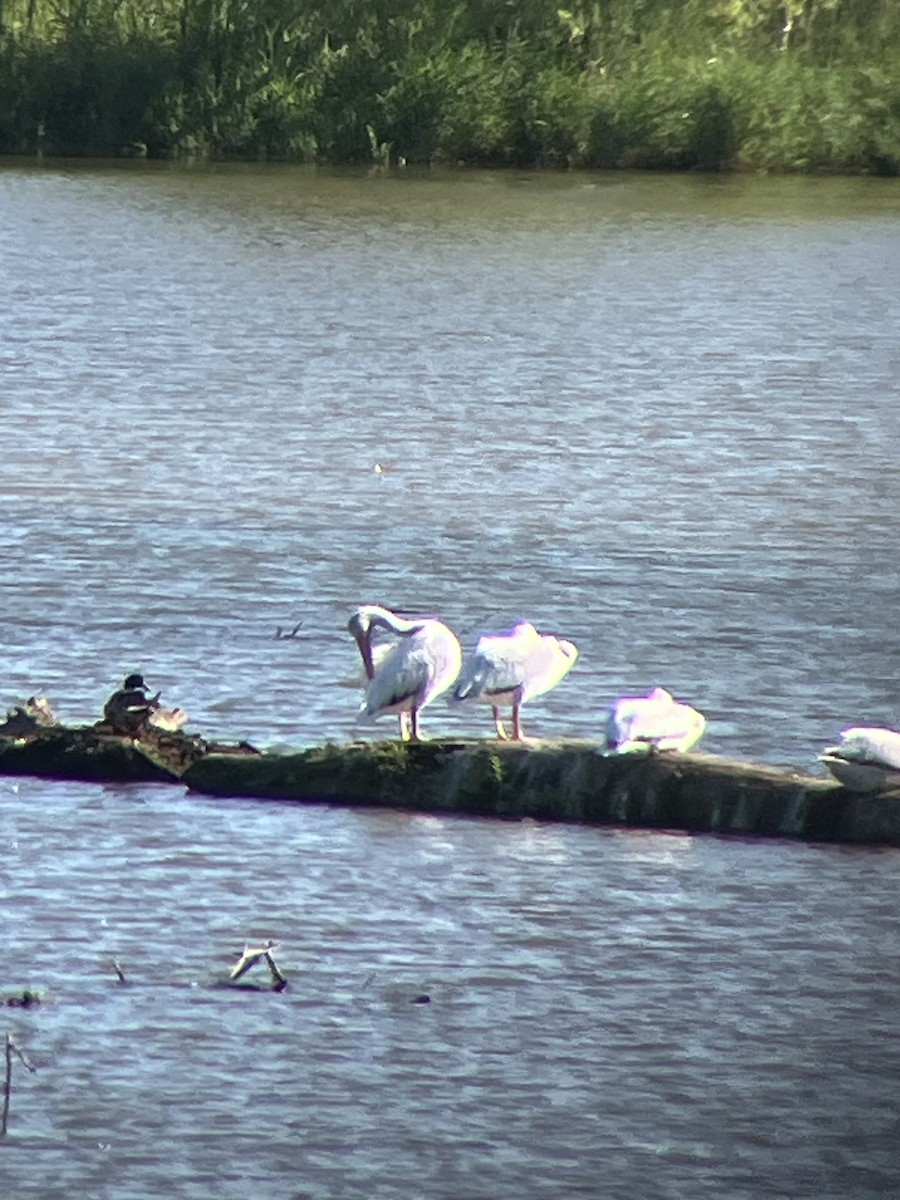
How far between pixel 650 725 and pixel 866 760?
614 mm

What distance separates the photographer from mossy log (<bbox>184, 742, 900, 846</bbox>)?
8.54 meters

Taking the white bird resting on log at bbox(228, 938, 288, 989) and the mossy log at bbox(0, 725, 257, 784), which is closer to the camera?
the white bird resting on log at bbox(228, 938, 288, 989)

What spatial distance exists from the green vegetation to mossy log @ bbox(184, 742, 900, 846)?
90.7 ft

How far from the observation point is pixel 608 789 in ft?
28.4

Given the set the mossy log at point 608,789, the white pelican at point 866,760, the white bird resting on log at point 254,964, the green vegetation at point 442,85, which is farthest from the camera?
the green vegetation at point 442,85

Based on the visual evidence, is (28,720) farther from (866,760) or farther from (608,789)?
(866,760)

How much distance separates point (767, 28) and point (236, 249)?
42.6 ft

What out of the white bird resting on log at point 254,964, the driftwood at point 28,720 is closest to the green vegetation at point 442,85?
the driftwood at point 28,720

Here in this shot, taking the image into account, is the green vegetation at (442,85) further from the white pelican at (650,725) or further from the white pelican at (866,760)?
the white pelican at (866,760)

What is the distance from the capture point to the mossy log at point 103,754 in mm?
8906

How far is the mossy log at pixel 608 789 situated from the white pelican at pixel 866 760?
65 millimetres

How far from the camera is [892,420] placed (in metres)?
18.3

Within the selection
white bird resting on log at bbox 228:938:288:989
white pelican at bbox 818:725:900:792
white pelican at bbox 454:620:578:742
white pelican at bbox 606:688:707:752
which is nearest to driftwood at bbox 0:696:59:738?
white pelican at bbox 454:620:578:742

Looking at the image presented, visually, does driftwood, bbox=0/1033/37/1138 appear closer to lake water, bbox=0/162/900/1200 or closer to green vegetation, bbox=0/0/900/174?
lake water, bbox=0/162/900/1200
